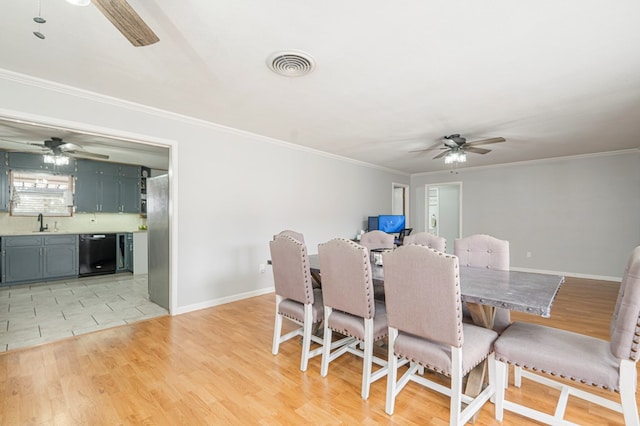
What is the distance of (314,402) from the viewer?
1914 mm

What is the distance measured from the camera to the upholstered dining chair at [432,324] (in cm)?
154

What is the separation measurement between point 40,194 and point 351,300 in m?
6.64

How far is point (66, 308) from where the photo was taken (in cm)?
377

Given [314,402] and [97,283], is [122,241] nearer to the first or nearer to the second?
[97,283]

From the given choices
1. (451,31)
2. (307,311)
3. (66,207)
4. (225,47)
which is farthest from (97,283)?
(451,31)

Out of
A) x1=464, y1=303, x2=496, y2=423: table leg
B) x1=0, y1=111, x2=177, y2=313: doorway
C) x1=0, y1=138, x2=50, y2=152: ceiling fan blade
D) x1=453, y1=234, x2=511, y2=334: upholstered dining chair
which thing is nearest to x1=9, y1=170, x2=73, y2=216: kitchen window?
x1=0, y1=138, x2=50, y2=152: ceiling fan blade

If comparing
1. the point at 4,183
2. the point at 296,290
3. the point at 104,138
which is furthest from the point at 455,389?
the point at 4,183

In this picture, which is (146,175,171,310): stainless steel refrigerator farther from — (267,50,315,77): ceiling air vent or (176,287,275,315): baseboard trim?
(267,50,315,77): ceiling air vent

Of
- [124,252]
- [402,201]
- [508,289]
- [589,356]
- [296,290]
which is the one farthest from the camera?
[402,201]

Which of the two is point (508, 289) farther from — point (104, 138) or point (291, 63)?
point (104, 138)

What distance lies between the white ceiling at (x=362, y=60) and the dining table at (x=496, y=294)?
5.42 feet

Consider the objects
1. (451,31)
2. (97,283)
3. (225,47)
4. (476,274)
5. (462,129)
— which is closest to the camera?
(451,31)

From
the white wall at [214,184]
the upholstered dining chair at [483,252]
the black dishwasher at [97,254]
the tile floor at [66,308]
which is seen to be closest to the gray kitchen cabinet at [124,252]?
the black dishwasher at [97,254]

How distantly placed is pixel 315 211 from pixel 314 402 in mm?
3685
